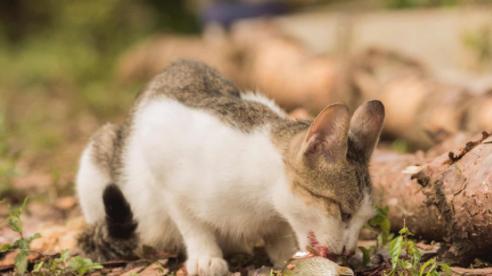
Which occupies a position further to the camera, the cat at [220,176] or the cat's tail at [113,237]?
the cat's tail at [113,237]

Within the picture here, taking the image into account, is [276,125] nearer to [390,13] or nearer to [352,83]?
[352,83]

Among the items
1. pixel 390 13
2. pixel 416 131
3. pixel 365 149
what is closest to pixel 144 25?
pixel 390 13

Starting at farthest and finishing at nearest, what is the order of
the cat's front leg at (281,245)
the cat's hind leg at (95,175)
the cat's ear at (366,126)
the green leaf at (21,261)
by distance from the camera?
the cat's hind leg at (95,175)
the cat's front leg at (281,245)
the green leaf at (21,261)
the cat's ear at (366,126)

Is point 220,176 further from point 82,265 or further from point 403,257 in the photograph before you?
point 403,257

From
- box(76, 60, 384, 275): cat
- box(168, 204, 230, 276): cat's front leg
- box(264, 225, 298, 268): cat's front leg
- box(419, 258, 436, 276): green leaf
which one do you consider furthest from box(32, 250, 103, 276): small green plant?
box(419, 258, 436, 276): green leaf

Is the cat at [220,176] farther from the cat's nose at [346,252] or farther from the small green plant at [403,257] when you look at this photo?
the small green plant at [403,257]

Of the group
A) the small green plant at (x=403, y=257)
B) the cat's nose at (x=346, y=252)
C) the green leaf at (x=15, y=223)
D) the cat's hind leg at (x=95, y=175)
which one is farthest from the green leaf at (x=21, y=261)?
the small green plant at (x=403, y=257)
